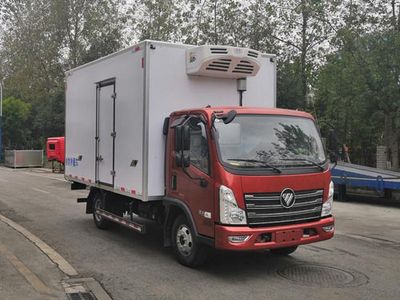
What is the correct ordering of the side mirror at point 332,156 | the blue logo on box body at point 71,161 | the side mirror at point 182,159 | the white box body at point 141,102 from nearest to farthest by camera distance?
the side mirror at point 182,159, the side mirror at point 332,156, the white box body at point 141,102, the blue logo on box body at point 71,161

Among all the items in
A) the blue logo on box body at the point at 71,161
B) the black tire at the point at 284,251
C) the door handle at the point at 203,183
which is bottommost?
the black tire at the point at 284,251

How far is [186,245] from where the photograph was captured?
746cm

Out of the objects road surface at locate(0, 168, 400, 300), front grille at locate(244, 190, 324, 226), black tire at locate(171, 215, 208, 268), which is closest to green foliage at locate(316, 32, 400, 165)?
road surface at locate(0, 168, 400, 300)

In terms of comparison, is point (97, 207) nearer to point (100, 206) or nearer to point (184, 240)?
point (100, 206)

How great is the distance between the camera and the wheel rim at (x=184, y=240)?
291 inches

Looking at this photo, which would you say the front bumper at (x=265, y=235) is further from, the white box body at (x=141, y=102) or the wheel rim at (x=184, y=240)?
the white box body at (x=141, y=102)

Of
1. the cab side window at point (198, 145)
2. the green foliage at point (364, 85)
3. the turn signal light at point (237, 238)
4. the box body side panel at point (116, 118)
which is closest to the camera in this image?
the turn signal light at point (237, 238)

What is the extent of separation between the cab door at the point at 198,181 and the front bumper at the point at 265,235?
250mm

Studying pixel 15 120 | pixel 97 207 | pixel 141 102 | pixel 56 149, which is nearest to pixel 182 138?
pixel 141 102

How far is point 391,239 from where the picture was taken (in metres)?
10.1

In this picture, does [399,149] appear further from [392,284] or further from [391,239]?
[392,284]

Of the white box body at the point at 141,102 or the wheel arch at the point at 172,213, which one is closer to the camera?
the wheel arch at the point at 172,213

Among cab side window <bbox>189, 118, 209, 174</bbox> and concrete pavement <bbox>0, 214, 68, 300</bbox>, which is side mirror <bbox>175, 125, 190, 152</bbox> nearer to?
cab side window <bbox>189, 118, 209, 174</bbox>

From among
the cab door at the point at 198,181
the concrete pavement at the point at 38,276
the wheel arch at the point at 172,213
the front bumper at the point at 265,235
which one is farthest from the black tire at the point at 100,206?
the front bumper at the point at 265,235
